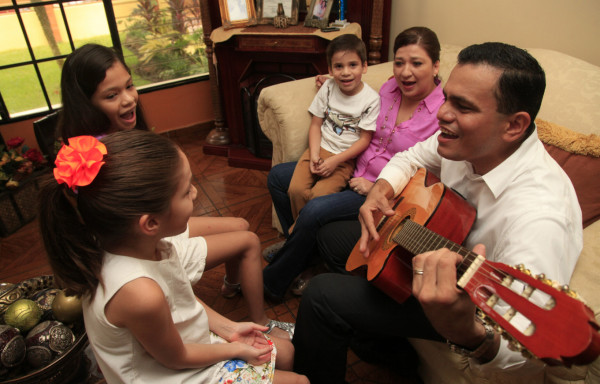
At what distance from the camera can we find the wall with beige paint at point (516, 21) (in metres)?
1.48

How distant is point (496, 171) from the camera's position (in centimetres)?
101

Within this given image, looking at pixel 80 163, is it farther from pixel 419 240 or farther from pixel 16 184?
pixel 16 184

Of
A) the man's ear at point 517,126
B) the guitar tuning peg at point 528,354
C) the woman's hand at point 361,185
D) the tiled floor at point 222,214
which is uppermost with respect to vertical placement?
the man's ear at point 517,126

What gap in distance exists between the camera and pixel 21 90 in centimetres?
266

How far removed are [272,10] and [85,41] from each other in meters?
1.50

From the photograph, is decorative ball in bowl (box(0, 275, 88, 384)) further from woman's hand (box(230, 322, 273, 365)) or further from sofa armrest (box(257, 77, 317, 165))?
sofa armrest (box(257, 77, 317, 165))

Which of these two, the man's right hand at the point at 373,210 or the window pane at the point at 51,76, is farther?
the window pane at the point at 51,76

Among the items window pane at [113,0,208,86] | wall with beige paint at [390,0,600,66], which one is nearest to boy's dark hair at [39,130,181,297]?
wall with beige paint at [390,0,600,66]

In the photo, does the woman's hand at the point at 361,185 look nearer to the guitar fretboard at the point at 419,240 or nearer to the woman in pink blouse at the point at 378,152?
the woman in pink blouse at the point at 378,152

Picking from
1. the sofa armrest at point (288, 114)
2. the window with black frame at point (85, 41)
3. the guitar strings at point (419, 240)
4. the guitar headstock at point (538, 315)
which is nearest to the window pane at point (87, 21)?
the window with black frame at point (85, 41)

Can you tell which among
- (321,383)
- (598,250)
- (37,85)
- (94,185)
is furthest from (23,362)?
(37,85)

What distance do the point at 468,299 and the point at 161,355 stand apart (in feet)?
2.17

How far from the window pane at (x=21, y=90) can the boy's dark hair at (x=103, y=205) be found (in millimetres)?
2450

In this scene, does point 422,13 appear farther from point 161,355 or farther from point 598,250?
point 161,355
